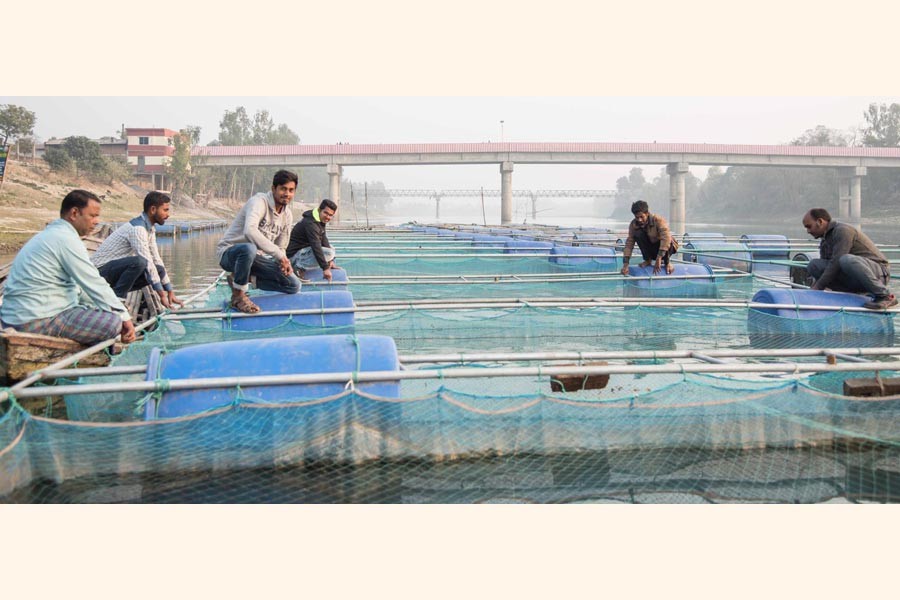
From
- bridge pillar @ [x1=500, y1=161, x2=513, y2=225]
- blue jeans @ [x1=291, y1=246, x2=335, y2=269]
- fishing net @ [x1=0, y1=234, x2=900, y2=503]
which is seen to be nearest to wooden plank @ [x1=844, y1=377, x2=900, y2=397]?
fishing net @ [x1=0, y1=234, x2=900, y2=503]

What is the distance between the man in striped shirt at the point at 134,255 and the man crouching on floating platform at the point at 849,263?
7.55 meters

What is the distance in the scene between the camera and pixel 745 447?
201 inches

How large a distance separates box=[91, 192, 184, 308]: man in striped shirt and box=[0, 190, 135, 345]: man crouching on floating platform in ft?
4.86

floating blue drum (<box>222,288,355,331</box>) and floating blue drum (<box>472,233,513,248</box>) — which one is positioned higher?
floating blue drum (<box>472,233,513,248</box>)

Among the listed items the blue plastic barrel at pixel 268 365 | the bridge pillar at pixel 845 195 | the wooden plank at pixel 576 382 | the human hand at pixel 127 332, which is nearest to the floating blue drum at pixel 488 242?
the wooden plank at pixel 576 382

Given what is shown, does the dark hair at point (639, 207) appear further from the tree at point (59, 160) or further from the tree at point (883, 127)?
the tree at point (883, 127)

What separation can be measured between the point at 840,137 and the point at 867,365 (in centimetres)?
11271

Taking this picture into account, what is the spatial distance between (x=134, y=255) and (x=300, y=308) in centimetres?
185

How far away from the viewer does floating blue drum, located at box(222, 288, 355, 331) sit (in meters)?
7.90

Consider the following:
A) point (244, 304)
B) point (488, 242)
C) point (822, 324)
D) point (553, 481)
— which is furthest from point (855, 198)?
point (553, 481)

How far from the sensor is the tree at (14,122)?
2368 inches

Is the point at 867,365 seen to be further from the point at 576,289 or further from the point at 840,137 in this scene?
the point at 840,137

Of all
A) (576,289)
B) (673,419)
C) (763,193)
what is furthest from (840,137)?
(673,419)

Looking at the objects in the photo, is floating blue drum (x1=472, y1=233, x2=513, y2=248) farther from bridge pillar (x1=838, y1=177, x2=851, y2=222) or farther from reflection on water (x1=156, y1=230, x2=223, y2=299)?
bridge pillar (x1=838, y1=177, x2=851, y2=222)
